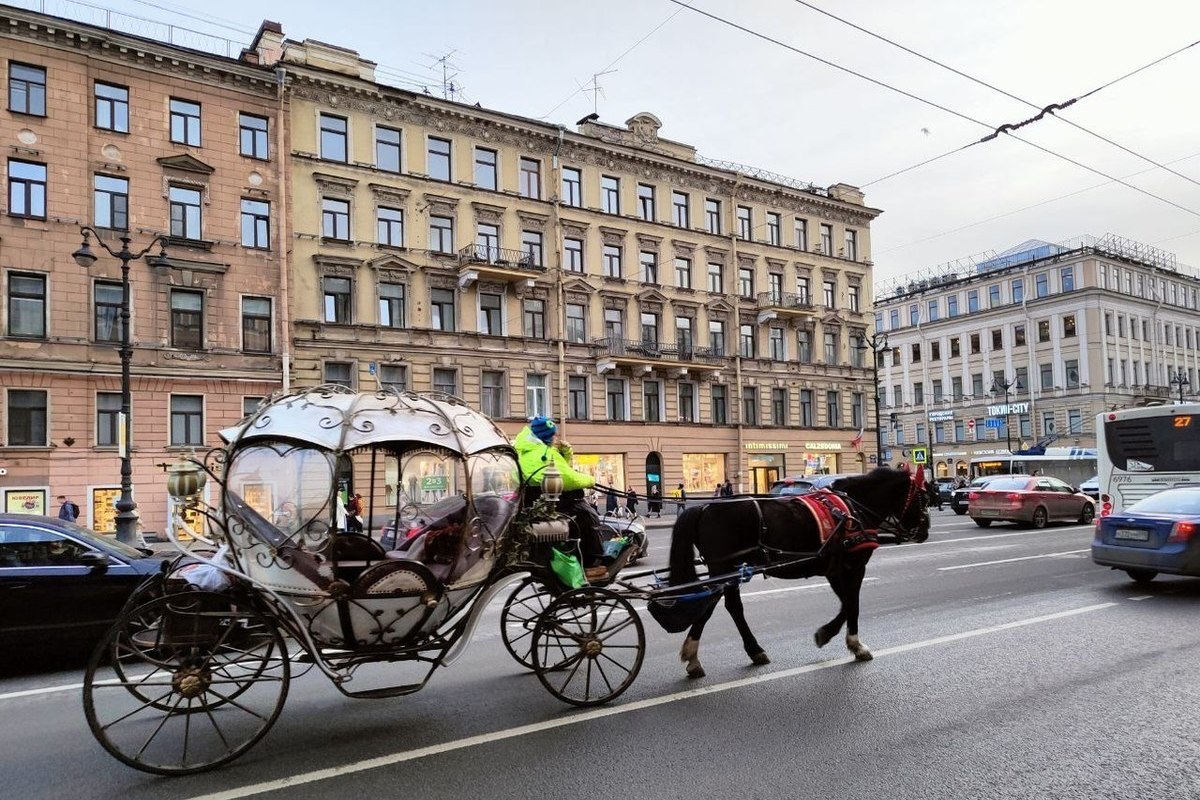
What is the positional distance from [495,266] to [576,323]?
5104 mm

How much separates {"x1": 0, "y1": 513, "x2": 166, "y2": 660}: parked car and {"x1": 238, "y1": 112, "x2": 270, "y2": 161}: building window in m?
24.1

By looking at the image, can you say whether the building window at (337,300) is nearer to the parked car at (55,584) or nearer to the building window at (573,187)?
the building window at (573,187)

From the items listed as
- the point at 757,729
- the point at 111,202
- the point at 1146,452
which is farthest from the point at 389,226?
the point at 757,729

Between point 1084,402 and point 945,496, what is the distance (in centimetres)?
3118

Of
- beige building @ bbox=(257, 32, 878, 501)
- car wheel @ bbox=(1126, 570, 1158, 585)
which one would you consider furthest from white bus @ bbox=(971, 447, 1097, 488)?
car wheel @ bbox=(1126, 570, 1158, 585)

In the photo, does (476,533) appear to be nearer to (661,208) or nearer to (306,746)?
(306,746)

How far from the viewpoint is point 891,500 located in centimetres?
789

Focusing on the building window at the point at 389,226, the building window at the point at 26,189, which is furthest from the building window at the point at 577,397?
the building window at the point at 26,189

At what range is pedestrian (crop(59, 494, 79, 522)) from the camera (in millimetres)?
22578

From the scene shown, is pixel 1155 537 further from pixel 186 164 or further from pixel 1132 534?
pixel 186 164

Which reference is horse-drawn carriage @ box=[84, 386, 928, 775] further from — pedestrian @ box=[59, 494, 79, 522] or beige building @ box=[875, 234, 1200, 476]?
beige building @ box=[875, 234, 1200, 476]

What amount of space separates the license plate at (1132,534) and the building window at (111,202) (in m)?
27.9

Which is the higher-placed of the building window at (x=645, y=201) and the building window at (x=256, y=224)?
the building window at (x=645, y=201)

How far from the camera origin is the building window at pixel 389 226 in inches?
1225
